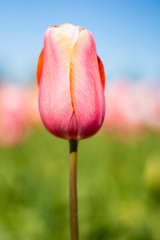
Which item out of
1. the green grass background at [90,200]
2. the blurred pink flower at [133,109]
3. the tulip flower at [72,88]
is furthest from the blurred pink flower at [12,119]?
the tulip flower at [72,88]

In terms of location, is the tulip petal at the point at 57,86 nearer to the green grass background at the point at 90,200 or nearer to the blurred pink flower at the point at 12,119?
the green grass background at the point at 90,200

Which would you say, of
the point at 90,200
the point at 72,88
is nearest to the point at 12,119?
the point at 90,200

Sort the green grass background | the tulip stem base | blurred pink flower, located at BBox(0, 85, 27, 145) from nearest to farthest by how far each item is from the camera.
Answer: the tulip stem base
the green grass background
blurred pink flower, located at BBox(0, 85, 27, 145)

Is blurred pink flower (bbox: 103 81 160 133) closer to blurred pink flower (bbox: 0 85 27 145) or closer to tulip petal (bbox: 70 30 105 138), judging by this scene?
blurred pink flower (bbox: 0 85 27 145)

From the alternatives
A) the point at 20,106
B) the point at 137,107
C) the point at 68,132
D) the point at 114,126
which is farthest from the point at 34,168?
the point at 68,132

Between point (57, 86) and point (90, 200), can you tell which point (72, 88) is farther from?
point (90, 200)

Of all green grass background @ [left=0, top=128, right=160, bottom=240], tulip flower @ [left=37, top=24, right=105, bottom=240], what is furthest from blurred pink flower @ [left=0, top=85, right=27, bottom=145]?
tulip flower @ [left=37, top=24, right=105, bottom=240]

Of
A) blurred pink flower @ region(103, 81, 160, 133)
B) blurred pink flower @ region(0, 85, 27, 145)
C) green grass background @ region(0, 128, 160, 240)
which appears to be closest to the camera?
green grass background @ region(0, 128, 160, 240)

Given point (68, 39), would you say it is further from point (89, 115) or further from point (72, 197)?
point (72, 197)
